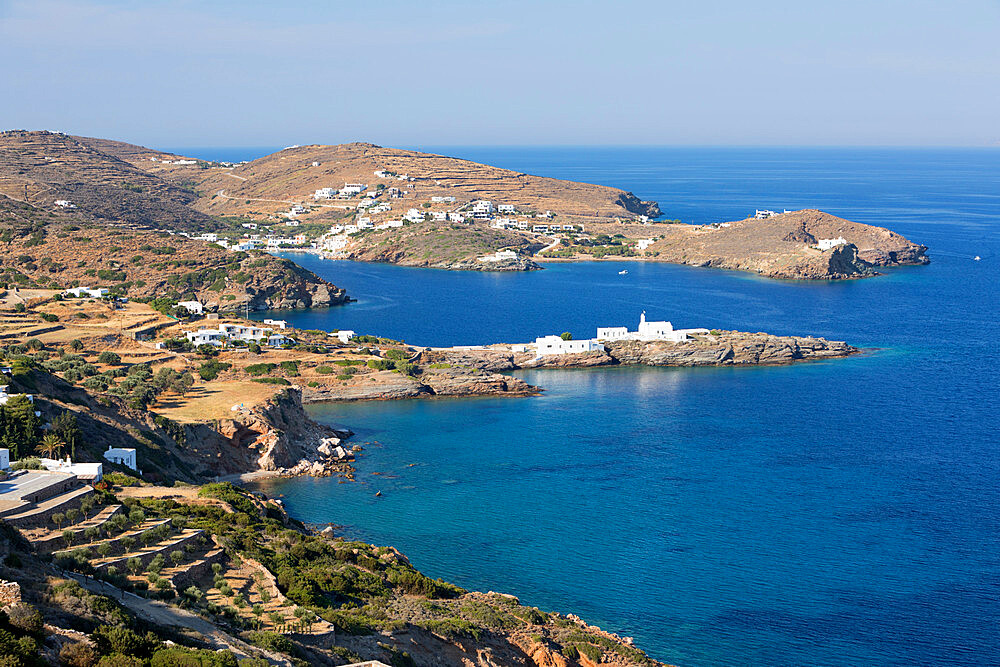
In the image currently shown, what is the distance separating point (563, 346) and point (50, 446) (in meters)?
40.4

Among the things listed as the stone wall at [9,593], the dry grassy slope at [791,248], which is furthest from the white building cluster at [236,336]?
the dry grassy slope at [791,248]

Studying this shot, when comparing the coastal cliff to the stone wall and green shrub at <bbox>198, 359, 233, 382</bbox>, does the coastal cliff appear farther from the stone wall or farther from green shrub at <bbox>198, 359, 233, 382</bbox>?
the stone wall

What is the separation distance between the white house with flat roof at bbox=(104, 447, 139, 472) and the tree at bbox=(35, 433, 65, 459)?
2155 millimetres

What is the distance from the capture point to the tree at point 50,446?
30.0 m

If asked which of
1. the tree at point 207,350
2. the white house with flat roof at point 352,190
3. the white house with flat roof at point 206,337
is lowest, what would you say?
the tree at point 207,350

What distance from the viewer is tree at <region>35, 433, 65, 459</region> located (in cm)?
2997

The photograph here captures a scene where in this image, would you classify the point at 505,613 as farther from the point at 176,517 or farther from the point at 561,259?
the point at 561,259

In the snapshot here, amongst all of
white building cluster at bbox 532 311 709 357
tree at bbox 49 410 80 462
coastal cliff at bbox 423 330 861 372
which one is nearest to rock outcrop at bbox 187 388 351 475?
tree at bbox 49 410 80 462

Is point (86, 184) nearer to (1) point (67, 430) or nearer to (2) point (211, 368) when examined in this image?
A: (2) point (211, 368)

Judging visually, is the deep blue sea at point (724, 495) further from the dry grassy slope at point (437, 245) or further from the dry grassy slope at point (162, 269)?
the dry grassy slope at point (437, 245)

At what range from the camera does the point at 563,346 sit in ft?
217

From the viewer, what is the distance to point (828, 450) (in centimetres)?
4628

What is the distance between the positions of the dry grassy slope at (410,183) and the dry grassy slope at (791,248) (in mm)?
31024

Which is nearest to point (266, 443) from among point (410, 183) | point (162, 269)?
point (162, 269)
